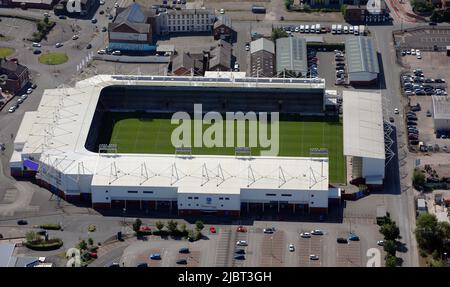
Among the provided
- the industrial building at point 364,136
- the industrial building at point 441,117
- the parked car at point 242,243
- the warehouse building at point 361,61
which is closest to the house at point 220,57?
the warehouse building at point 361,61

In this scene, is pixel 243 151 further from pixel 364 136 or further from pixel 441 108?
pixel 441 108

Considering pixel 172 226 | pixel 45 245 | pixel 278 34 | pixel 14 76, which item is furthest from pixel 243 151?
pixel 14 76

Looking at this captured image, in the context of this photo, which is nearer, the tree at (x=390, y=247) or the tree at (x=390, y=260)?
the tree at (x=390, y=260)

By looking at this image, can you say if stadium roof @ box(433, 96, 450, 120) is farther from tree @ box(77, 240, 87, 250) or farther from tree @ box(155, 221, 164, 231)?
tree @ box(77, 240, 87, 250)

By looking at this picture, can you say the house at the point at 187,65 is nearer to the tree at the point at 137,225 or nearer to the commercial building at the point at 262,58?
the commercial building at the point at 262,58
